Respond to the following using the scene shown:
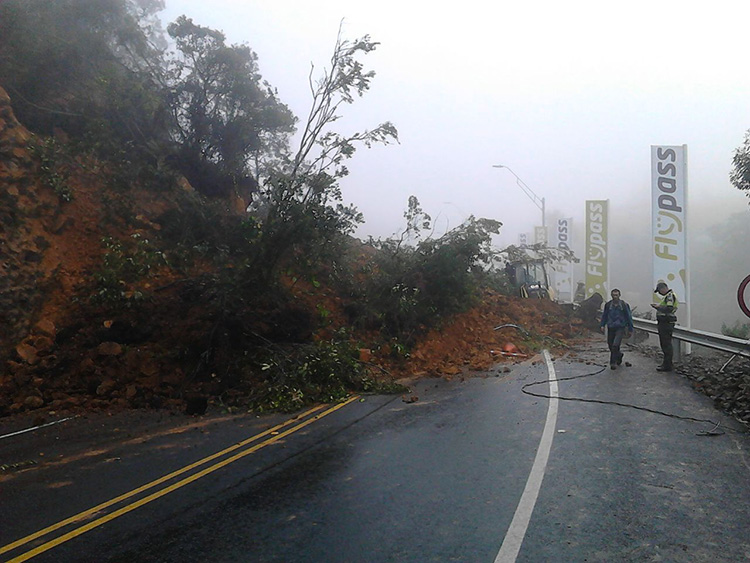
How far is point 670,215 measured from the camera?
20906 millimetres

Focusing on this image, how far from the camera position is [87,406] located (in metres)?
10.1

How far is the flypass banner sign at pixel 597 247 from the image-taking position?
1165 inches

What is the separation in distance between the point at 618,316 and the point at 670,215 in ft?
30.9

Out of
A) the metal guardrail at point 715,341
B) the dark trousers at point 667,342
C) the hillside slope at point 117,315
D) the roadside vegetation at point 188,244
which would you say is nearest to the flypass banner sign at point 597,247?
the roadside vegetation at point 188,244

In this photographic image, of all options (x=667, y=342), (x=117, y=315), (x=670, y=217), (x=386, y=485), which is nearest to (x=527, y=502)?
(x=386, y=485)

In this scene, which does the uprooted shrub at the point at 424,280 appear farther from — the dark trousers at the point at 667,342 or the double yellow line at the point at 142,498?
the double yellow line at the point at 142,498

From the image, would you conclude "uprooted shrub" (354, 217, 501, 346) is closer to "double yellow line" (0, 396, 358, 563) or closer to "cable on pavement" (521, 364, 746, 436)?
"cable on pavement" (521, 364, 746, 436)

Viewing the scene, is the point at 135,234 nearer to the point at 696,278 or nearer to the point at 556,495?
the point at 556,495

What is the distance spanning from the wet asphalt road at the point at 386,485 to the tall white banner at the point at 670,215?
12.5 m

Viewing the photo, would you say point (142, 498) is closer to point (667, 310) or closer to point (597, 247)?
point (667, 310)

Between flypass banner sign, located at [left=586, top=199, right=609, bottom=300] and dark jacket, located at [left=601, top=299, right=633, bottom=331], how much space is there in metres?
16.7

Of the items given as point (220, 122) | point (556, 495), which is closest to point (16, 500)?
point (556, 495)

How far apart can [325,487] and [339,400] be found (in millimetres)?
5037

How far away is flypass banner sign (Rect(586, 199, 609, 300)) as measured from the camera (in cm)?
2960
